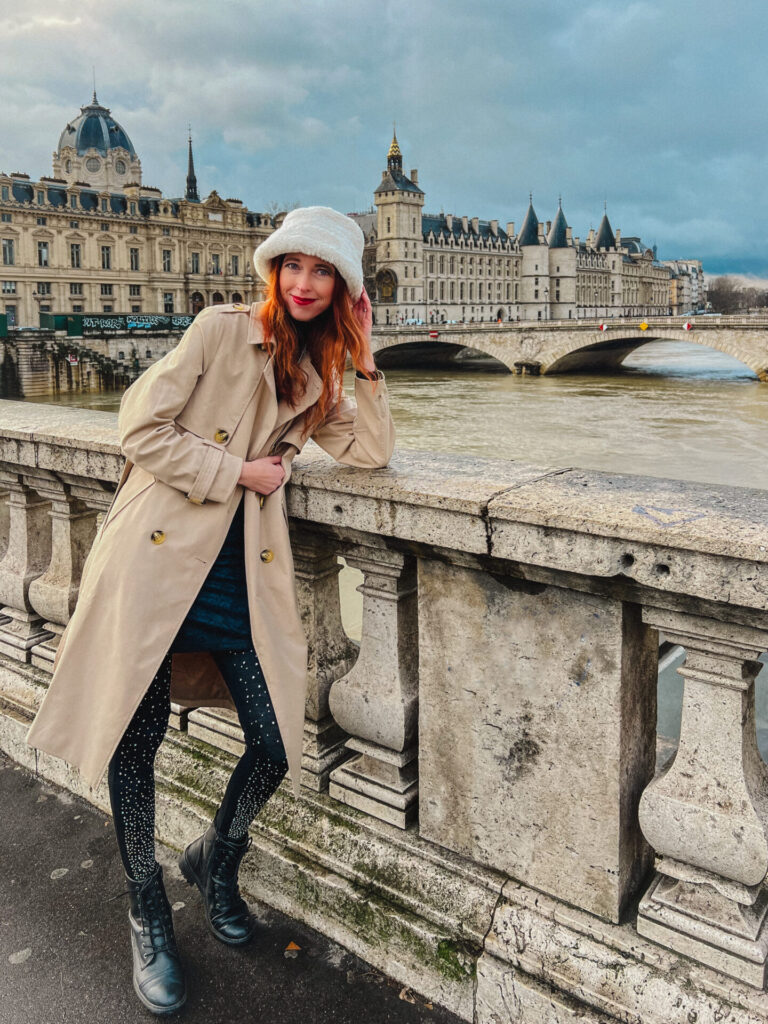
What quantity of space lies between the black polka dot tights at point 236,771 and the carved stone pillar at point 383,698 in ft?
0.64

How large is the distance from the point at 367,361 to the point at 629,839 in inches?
35.5

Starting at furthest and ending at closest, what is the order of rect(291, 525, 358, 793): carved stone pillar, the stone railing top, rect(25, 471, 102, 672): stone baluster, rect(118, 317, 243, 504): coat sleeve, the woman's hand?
rect(25, 471, 102, 672): stone baluster < rect(291, 525, 358, 793): carved stone pillar < the woman's hand < rect(118, 317, 243, 504): coat sleeve < the stone railing top

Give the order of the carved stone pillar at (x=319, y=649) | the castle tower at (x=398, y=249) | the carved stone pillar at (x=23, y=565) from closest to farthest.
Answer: the carved stone pillar at (x=319, y=649) → the carved stone pillar at (x=23, y=565) → the castle tower at (x=398, y=249)

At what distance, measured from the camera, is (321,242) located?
1473 millimetres

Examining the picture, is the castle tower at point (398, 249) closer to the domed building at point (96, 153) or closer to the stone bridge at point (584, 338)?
the domed building at point (96, 153)

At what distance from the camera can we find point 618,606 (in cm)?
130

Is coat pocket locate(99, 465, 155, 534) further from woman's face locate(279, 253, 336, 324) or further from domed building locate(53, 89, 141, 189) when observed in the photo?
domed building locate(53, 89, 141, 189)

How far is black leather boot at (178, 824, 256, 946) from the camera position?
161cm

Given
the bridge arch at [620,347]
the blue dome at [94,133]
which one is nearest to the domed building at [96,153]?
the blue dome at [94,133]

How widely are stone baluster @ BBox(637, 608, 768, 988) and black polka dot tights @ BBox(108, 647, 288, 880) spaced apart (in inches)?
24.4

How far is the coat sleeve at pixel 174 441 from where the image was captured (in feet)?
4.64

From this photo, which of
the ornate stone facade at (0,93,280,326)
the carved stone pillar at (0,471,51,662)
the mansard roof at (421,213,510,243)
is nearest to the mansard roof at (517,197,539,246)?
the mansard roof at (421,213,510,243)

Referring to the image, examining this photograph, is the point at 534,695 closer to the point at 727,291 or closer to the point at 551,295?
the point at 551,295

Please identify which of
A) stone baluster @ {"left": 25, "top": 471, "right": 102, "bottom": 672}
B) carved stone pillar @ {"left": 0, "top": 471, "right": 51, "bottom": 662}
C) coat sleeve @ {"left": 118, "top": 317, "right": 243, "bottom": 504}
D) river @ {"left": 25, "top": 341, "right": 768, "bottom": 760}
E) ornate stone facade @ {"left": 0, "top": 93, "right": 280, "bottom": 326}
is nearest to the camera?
coat sleeve @ {"left": 118, "top": 317, "right": 243, "bottom": 504}
